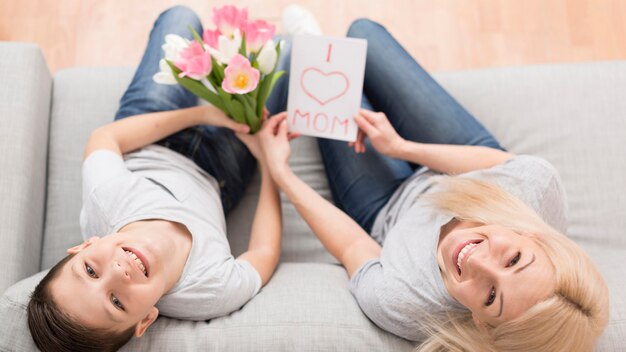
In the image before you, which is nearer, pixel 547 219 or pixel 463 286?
pixel 463 286

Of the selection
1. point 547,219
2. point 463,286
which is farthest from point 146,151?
point 547,219

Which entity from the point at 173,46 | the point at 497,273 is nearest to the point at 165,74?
the point at 173,46

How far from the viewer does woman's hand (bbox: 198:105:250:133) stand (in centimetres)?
130

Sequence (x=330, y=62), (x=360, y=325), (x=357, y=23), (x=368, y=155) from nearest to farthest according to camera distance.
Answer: (x=360, y=325), (x=330, y=62), (x=368, y=155), (x=357, y=23)

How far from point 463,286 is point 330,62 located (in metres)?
0.58

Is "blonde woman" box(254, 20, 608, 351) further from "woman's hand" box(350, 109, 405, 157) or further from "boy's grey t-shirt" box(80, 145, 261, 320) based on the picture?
"boy's grey t-shirt" box(80, 145, 261, 320)

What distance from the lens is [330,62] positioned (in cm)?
126

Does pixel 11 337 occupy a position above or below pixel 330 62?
→ below

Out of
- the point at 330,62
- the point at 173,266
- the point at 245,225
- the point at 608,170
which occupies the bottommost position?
the point at 245,225

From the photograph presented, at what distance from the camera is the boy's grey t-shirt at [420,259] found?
3.41 feet

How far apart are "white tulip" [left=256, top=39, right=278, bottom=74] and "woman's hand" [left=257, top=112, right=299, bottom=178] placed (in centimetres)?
19

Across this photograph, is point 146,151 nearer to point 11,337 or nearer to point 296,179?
point 296,179

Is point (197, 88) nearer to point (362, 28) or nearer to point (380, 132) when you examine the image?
point (380, 132)

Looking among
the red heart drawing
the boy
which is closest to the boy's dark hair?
the boy
